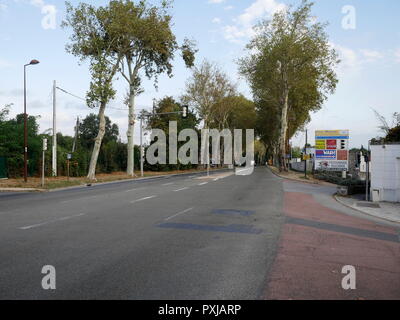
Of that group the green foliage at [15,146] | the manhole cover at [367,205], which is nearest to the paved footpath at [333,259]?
the manhole cover at [367,205]

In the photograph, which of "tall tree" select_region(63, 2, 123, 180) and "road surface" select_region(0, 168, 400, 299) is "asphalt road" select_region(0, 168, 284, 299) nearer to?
"road surface" select_region(0, 168, 400, 299)

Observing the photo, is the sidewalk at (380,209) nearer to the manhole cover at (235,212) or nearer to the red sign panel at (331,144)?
the manhole cover at (235,212)

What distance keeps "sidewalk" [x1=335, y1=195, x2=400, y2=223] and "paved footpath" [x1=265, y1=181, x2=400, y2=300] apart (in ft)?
4.15

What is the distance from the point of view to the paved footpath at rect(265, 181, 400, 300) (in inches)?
209

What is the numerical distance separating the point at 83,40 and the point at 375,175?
26.7m

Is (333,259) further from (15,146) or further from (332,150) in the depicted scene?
(15,146)

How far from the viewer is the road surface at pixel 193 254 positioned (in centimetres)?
525

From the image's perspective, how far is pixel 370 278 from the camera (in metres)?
6.03

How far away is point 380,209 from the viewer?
51.6 feet

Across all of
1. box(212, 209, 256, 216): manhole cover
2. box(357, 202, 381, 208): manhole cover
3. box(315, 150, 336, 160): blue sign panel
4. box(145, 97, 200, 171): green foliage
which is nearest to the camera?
box(212, 209, 256, 216): manhole cover

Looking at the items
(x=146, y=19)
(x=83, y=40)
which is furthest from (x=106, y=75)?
(x=146, y=19)

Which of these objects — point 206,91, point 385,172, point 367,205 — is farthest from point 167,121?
point 367,205

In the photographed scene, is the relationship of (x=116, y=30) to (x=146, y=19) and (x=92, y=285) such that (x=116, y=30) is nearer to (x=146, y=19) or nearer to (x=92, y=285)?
(x=146, y=19)

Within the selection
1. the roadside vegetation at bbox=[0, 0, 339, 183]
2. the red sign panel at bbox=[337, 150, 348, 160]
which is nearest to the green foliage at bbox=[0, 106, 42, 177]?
the roadside vegetation at bbox=[0, 0, 339, 183]
